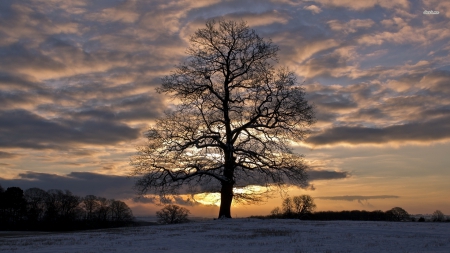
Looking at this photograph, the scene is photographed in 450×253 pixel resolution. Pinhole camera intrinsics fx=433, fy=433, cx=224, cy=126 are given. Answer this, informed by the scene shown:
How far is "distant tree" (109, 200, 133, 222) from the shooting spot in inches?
4399

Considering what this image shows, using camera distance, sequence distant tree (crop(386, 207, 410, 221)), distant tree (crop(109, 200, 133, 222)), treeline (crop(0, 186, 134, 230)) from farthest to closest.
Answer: distant tree (crop(109, 200, 133, 222)) → treeline (crop(0, 186, 134, 230)) → distant tree (crop(386, 207, 410, 221))

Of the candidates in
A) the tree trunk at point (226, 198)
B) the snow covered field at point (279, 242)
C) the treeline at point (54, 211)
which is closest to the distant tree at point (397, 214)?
the tree trunk at point (226, 198)

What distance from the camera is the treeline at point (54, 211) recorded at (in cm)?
8956

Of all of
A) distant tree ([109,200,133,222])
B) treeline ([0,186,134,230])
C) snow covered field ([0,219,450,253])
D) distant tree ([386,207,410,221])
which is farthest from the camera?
distant tree ([109,200,133,222])

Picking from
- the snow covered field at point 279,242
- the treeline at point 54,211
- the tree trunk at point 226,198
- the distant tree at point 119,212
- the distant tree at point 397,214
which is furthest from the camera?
the distant tree at point 119,212

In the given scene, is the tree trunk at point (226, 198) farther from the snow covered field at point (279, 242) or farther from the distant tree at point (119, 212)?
the distant tree at point (119, 212)

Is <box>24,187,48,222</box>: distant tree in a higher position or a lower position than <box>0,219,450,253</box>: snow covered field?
higher

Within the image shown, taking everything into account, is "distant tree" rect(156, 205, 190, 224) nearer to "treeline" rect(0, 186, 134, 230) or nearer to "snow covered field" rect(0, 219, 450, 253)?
"treeline" rect(0, 186, 134, 230)

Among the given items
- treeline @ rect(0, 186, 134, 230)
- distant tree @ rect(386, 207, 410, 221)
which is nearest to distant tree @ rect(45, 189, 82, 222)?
treeline @ rect(0, 186, 134, 230)

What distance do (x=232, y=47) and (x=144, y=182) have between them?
13.2 meters

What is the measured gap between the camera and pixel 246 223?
2923 cm

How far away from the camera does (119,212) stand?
115m

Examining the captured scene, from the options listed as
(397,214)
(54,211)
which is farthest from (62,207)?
(397,214)

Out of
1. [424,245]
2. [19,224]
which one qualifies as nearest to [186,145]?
[424,245]
